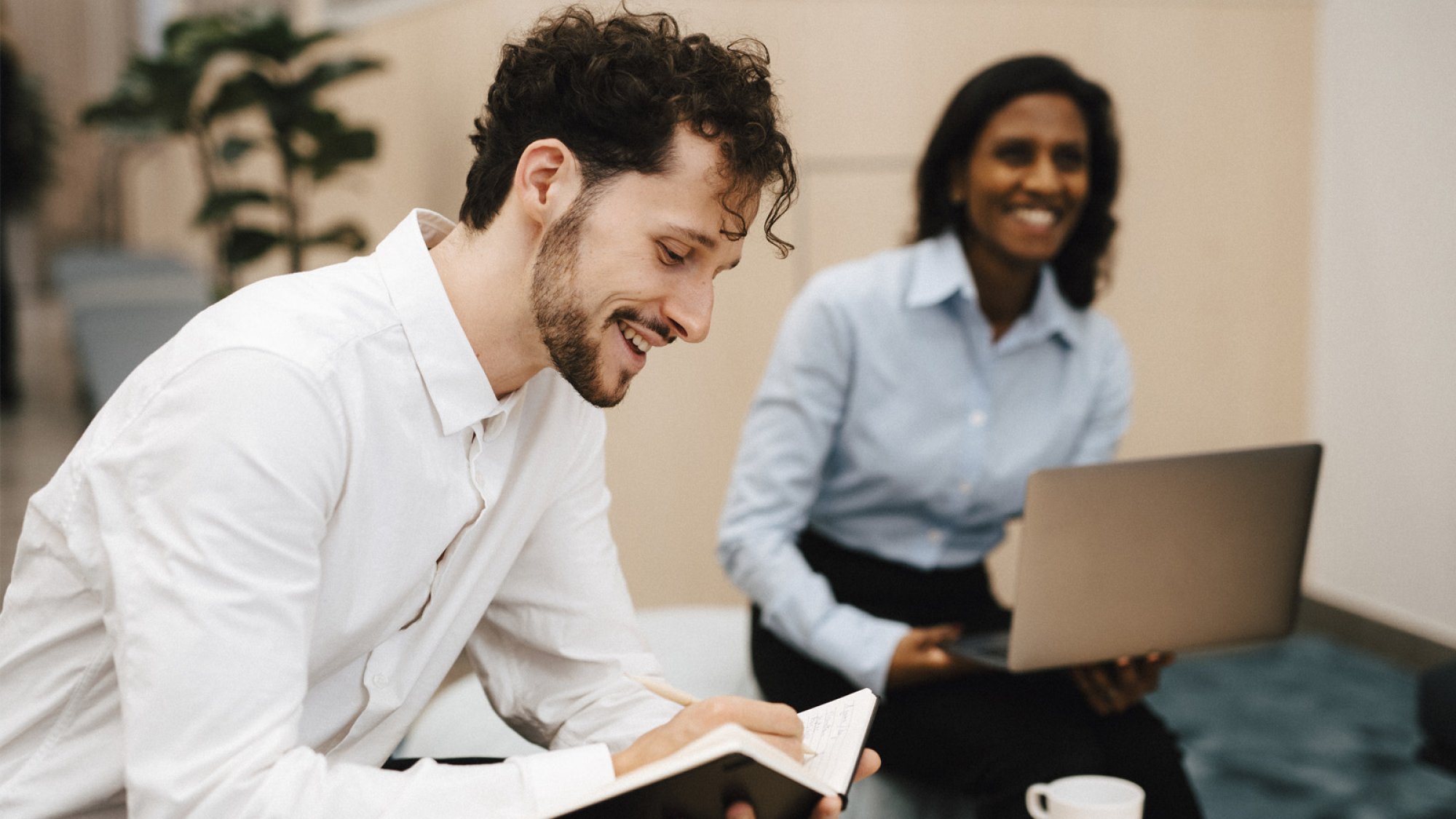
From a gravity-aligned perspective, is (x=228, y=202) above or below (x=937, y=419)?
above

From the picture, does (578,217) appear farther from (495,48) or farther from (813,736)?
(495,48)

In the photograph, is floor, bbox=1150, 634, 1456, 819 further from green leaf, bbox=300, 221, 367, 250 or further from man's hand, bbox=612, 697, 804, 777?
green leaf, bbox=300, 221, 367, 250

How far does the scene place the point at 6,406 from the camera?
19.9 feet

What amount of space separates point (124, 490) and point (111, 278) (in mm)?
6259

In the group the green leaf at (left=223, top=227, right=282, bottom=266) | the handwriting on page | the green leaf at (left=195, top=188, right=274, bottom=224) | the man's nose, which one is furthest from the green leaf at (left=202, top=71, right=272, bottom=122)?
the handwriting on page

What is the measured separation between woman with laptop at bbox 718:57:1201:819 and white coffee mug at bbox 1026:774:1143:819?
0.40 m

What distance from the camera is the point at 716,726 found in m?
0.99

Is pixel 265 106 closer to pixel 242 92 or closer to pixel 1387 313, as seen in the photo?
pixel 242 92

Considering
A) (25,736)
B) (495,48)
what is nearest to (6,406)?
(495,48)

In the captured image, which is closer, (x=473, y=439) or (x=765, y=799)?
(x=765, y=799)

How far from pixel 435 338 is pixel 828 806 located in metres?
0.51

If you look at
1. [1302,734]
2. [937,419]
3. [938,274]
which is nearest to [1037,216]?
[938,274]

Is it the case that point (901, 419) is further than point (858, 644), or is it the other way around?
point (901, 419)

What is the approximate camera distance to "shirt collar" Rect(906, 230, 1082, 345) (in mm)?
1945
